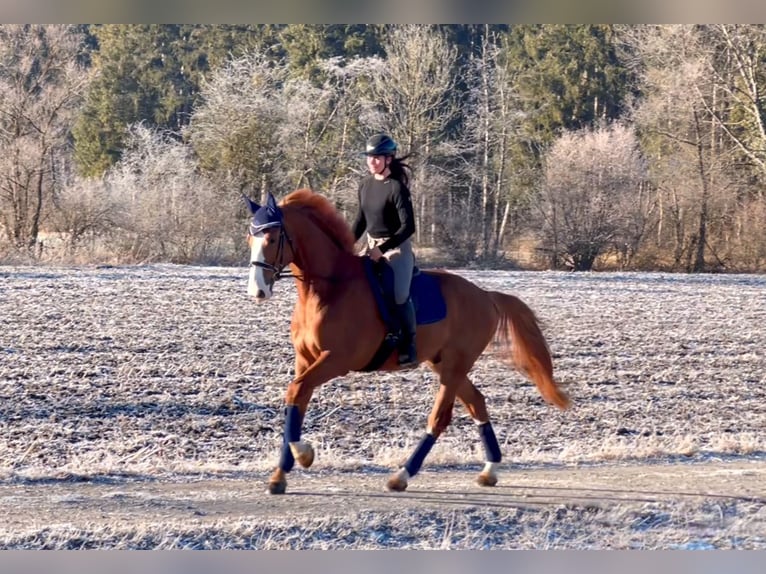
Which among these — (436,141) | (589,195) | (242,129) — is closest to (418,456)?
(589,195)

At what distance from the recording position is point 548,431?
11883 mm

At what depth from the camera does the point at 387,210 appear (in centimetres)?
873

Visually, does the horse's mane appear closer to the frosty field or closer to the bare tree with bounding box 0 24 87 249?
the frosty field

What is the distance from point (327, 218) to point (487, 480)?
8.36 ft

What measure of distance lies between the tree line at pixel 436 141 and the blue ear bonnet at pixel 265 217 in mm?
24383

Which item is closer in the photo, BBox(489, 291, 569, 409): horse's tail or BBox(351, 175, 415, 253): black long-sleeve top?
BBox(351, 175, 415, 253): black long-sleeve top

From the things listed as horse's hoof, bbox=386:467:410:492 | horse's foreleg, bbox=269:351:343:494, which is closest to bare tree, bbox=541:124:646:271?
horse's hoof, bbox=386:467:410:492

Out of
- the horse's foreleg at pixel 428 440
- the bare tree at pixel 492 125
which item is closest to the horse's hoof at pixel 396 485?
the horse's foreleg at pixel 428 440

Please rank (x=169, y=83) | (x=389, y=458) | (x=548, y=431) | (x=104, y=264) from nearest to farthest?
(x=389, y=458) < (x=548, y=431) < (x=104, y=264) < (x=169, y=83)

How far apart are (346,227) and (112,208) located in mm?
27248

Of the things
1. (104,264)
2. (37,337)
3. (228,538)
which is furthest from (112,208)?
(228,538)

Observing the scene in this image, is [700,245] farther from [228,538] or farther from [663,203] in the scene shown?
[228,538]

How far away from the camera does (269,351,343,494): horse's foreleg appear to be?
8.26m

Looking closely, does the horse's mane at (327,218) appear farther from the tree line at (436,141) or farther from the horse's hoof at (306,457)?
the tree line at (436,141)
